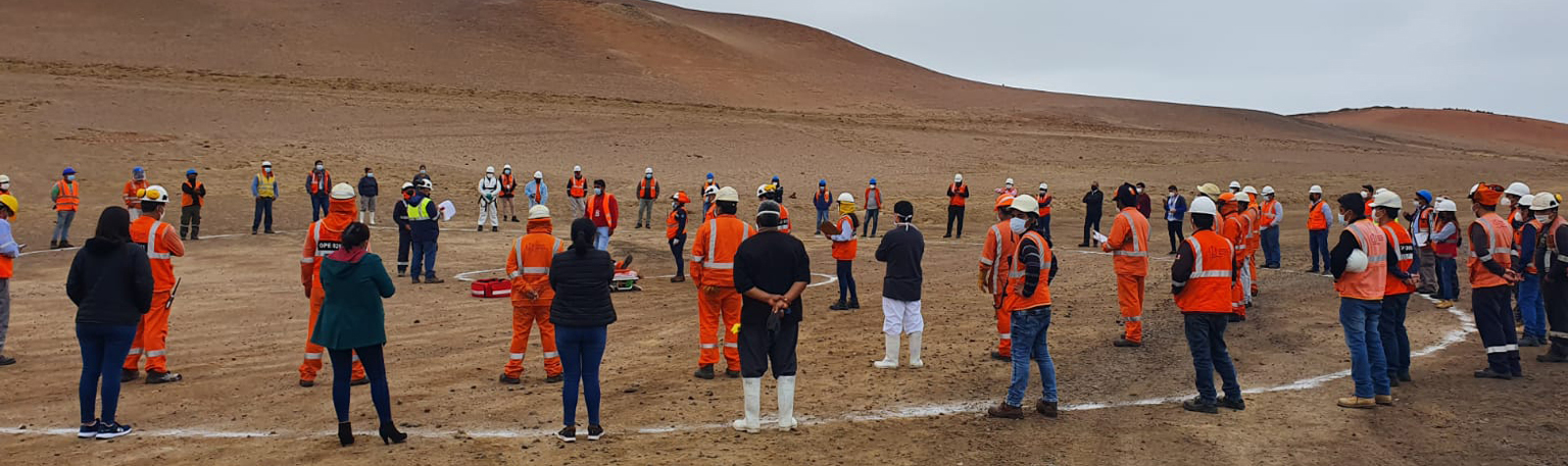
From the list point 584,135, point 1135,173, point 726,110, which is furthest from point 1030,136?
point 584,135

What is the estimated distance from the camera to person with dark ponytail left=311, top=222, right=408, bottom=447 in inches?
319

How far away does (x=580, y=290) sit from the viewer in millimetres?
8352

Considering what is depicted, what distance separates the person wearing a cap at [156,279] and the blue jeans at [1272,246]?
17528 mm

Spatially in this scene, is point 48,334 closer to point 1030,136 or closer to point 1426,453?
point 1426,453

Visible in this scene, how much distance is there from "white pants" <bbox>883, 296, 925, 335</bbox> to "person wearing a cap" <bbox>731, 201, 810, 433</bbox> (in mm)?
2538

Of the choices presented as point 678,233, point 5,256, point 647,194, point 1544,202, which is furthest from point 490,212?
point 1544,202

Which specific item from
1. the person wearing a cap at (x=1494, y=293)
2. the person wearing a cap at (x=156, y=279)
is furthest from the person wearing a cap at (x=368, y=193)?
the person wearing a cap at (x=1494, y=293)

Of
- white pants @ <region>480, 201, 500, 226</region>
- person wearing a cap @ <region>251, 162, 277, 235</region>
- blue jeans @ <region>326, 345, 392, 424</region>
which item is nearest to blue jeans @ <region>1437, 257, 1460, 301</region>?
blue jeans @ <region>326, 345, 392, 424</region>

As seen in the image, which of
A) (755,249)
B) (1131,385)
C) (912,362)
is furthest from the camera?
(912,362)

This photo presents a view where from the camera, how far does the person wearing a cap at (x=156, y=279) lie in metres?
10.4

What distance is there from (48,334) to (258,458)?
7233 mm

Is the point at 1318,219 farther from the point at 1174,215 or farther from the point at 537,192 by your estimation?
the point at 537,192

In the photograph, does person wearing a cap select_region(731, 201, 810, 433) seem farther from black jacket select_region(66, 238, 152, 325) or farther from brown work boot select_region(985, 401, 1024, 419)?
black jacket select_region(66, 238, 152, 325)

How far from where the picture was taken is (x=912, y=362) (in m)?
11.2
